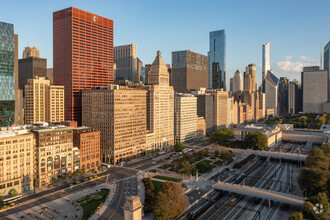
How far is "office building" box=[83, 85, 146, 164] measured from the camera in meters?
153

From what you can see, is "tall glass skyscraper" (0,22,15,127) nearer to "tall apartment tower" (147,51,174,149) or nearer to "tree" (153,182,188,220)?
"tall apartment tower" (147,51,174,149)

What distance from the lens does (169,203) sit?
8312 centimetres

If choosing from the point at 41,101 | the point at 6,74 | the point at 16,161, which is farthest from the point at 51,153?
the point at 6,74

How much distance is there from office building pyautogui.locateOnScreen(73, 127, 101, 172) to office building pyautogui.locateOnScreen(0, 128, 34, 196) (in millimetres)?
24559

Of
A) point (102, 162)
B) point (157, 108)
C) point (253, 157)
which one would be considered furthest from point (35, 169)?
point (253, 157)

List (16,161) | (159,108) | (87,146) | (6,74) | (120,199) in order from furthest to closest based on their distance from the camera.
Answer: (159,108) < (6,74) < (87,146) < (16,161) < (120,199)

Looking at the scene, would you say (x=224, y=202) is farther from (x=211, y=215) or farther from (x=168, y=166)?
(x=168, y=166)

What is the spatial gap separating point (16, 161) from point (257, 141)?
139631 millimetres

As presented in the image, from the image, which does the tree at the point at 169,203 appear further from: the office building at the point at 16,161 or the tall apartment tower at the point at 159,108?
the tall apartment tower at the point at 159,108

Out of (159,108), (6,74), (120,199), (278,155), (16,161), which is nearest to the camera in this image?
(120,199)

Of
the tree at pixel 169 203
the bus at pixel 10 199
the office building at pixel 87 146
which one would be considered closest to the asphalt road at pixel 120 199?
the tree at pixel 169 203

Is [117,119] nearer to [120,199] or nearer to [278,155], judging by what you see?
[120,199]

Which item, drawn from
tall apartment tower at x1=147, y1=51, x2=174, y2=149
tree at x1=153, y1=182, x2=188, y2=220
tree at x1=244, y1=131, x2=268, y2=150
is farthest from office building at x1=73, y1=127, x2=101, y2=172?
tree at x1=244, y1=131, x2=268, y2=150

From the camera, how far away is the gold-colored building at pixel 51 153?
11462 cm
